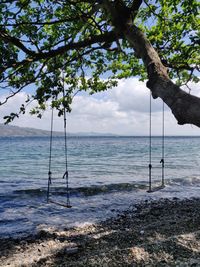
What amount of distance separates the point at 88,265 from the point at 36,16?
629cm

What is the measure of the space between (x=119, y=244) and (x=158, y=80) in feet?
12.6

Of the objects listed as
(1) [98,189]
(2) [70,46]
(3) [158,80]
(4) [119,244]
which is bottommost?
(1) [98,189]

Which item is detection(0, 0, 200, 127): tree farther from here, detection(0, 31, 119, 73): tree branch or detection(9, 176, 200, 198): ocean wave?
detection(9, 176, 200, 198): ocean wave

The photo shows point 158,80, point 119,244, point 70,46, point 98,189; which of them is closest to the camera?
point 158,80

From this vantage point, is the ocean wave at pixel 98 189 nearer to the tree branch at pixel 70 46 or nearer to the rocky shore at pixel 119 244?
the rocky shore at pixel 119 244

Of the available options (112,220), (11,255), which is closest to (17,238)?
(11,255)

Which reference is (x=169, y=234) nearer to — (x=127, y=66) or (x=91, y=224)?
(x=91, y=224)

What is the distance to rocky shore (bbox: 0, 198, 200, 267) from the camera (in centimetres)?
544

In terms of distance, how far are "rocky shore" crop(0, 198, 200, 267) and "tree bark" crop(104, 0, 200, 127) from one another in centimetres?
242

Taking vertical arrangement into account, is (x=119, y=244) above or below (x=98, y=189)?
above

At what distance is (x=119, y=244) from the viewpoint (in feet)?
22.9

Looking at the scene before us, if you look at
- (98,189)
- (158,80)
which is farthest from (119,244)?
(98,189)

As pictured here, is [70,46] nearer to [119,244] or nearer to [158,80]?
[158,80]

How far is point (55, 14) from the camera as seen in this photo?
340 inches
